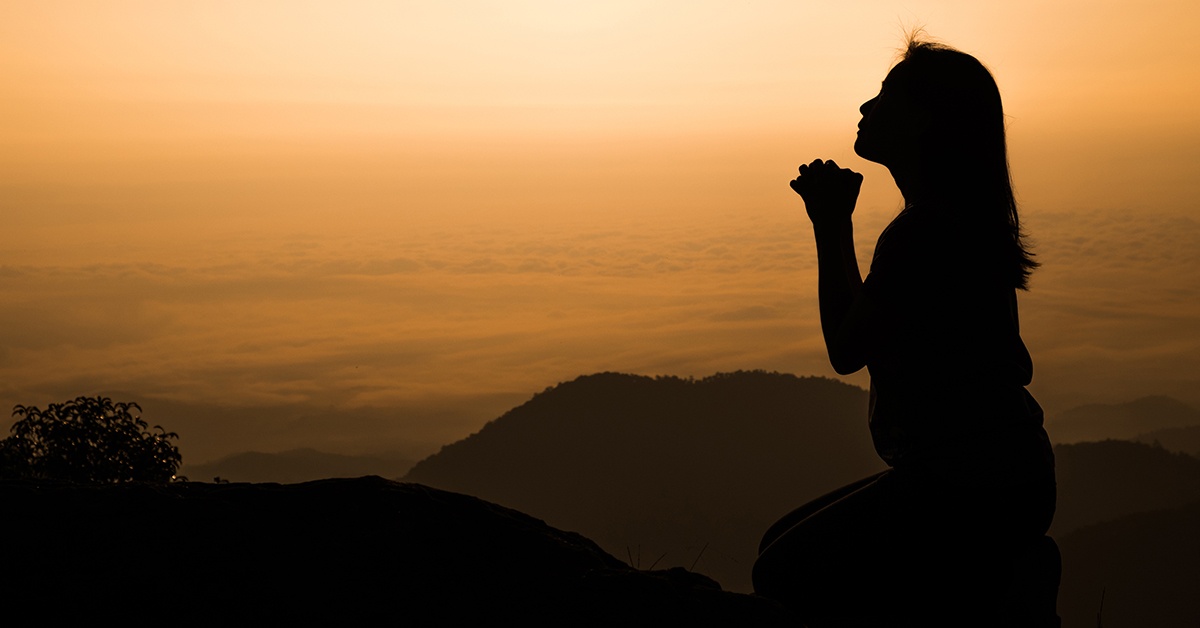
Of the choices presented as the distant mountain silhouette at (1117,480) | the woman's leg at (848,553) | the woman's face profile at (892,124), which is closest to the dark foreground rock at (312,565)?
the woman's leg at (848,553)

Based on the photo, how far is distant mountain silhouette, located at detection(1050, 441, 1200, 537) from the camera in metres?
175

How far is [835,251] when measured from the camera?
166 inches

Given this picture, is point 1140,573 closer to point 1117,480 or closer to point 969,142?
point 1117,480

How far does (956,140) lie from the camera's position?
13.7 feet

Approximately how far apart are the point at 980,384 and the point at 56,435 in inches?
611

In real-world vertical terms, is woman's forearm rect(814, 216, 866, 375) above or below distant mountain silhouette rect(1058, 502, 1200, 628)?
above

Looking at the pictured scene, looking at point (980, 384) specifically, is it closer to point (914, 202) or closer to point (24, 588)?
point (914, 202)

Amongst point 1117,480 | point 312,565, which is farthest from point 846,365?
→ point 1117,480

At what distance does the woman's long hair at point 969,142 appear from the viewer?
13.6 feet

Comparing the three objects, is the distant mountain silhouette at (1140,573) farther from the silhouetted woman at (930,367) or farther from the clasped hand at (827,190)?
the clasped hand at (827,190)

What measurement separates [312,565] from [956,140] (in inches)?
110

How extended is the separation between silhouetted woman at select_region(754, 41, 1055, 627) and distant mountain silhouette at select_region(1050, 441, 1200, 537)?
591 ft

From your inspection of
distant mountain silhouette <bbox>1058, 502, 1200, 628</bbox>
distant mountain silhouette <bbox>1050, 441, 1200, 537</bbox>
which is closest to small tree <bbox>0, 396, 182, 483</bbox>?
distant mountain silhouette <bbox>1058, 502, 1200, 628</bbox>

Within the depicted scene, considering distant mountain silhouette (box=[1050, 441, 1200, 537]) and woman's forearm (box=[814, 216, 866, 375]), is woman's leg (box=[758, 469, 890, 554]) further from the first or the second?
distant mountain silhouette (box=[1050, 441, 1200, 537])
